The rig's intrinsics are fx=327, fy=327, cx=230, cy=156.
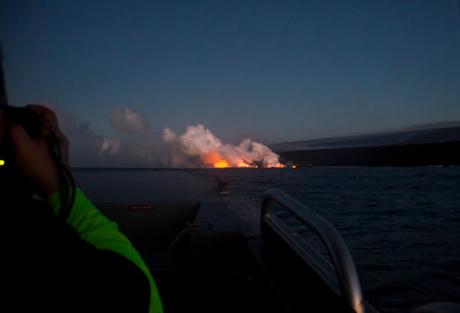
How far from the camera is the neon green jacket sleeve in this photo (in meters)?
0.88

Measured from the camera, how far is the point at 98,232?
3.03 ft

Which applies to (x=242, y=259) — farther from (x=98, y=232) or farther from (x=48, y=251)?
(x=48, y=251)

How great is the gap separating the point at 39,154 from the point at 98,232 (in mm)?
268

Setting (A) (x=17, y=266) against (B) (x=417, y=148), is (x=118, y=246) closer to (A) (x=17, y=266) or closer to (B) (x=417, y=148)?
(A) (x=17, y=266)

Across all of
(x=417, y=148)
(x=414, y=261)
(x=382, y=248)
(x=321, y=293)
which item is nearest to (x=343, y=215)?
(x=382, y=248)

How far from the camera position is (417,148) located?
153 meters

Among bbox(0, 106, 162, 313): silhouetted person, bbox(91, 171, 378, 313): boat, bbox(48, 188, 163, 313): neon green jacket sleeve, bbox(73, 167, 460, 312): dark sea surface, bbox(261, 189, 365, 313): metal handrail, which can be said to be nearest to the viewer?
bbox(0, 106, 162, 313): silhouetted person

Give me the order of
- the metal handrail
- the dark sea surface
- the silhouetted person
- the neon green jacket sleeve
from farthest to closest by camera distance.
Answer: the dark sea surface → the metal handrail → the neon green jacket sleeve → the silhouetted person

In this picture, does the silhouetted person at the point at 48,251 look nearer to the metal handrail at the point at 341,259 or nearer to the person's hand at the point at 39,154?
the person's hand at the point at 39,154

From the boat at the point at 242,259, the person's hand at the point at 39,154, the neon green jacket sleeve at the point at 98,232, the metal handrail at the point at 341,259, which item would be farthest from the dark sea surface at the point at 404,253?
the person's hand at the point at 39,154

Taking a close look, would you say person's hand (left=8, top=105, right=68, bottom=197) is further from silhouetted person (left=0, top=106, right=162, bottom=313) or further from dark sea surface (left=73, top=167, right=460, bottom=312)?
dark sea surface (left=73, top=167, right=460, bottom=312)

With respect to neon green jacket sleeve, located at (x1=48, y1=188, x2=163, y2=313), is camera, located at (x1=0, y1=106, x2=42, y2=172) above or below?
above

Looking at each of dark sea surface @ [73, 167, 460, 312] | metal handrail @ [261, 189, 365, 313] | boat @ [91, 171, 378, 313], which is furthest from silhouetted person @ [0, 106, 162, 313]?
dark sea surface @ [73, 167, 460, 312]

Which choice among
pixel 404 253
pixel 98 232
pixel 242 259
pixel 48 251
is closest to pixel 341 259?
pixel 98 232
